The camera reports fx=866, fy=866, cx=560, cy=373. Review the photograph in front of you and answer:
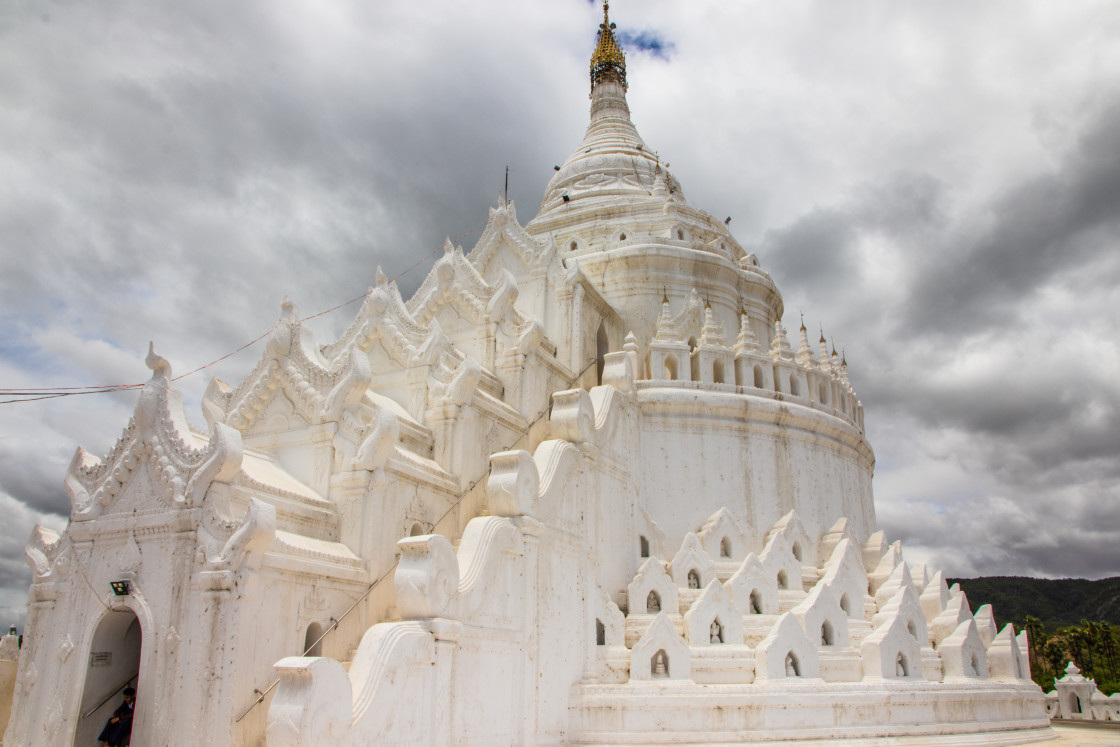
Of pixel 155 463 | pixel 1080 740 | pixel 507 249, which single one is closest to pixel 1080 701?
pixel 1080 740

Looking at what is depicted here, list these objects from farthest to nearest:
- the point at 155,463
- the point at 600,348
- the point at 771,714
Result: the point at 600,348 < the point at 771,714 < the point at 155,463

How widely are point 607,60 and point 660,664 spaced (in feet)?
100

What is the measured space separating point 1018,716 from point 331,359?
16.5m

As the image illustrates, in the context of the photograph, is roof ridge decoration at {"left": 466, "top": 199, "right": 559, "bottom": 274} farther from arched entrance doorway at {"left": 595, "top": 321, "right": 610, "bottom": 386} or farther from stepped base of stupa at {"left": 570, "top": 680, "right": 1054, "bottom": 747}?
stepped base of stupa at {"left": 570, "top": 680, "right": 1054, "bottom": 747}

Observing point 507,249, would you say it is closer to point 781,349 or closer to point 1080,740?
point 781,349

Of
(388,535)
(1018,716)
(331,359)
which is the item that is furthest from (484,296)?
(1018,716)

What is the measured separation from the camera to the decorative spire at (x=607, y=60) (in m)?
38.4

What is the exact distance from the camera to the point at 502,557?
42.9 ft

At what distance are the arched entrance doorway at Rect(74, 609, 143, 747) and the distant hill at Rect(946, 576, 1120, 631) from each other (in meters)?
142

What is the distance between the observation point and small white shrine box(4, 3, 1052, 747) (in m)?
11.4

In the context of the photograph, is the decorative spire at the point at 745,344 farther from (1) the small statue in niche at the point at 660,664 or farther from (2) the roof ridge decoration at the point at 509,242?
(1) the small statue in niche at the point at 660,664

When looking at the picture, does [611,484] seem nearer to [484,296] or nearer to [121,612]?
[484,296]

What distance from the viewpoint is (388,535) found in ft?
44.9

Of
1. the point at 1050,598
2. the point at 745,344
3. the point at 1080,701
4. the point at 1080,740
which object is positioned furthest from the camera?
the point at 1050,598
